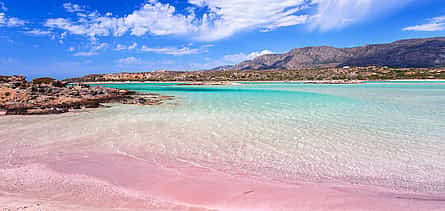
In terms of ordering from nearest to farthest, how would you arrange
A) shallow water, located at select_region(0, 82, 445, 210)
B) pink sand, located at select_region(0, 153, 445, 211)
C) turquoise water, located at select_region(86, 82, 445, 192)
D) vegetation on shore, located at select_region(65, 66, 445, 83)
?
pink sand, located at select_region(0, 153, 445, 211)
shallow water, located at select_region(0, 82, 445, 210)
turquoise water, located at select_region(86, 82, 445, 192)
vegetation on shore, located at select_region(65, 66, 445, 83)

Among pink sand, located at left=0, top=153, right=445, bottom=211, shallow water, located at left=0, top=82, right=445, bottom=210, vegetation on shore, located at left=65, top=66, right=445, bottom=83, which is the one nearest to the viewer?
pink sand, located at left=0, top=153, right=445, bottom=211

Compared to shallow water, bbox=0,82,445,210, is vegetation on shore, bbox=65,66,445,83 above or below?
above

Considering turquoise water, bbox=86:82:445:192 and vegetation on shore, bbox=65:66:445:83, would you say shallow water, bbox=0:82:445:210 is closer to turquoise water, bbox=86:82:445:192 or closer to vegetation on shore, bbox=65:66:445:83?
turquoise water, bbox=86:82:445:192

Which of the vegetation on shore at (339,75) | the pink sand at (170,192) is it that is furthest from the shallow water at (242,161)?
the vegetation on shore at (339,75)

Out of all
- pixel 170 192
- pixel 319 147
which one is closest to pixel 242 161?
pixel 170 192

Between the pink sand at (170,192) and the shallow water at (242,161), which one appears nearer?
the pink sand at (170,192)

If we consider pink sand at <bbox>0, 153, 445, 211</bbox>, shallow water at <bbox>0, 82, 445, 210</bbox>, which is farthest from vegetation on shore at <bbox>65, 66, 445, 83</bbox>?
pink sand at <bbox>0, 153, 445, 211</bbox>

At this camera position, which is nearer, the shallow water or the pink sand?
the pink sand

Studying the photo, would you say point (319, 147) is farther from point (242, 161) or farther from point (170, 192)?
point (170, 192)

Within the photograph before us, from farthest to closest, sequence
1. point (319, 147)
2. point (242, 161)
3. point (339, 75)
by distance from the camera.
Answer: point (339, 75) < point (319, 147) < point (242, 161)

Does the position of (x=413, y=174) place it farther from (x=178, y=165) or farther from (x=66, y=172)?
(x=66, y=172)

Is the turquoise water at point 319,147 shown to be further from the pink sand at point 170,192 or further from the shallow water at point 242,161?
the pink sand at point 170,192

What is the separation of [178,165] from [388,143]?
675 cm

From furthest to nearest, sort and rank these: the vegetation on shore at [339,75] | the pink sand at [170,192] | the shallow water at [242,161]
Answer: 1. the vegetation on shore at [339,75]
2. the shallow water at [242,161]
3. the pink sand at [170,192]
